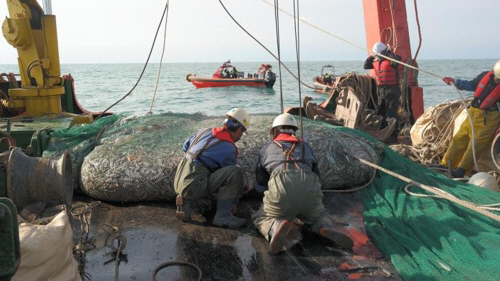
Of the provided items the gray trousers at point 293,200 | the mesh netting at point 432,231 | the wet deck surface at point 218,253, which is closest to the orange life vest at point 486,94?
the mesh netting at point 432,231

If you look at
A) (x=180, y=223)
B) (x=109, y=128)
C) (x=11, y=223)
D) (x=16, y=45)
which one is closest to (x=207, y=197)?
(x=180, y=223)

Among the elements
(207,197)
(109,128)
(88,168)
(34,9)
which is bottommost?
(207,197)

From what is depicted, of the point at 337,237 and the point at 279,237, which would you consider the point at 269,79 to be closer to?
the point at 337,237

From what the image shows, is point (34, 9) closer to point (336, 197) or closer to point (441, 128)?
point (336, 197)

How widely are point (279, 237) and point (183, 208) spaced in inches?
46.2

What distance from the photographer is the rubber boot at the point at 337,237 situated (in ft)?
12.0

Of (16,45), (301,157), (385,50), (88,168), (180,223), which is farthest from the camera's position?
(385,50)

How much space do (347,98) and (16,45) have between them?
6104 mm

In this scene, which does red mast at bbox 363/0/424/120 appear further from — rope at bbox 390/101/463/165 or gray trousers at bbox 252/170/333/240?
A: gray trousers at bbox 252/170/333/240

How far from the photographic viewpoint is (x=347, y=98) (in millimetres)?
8008

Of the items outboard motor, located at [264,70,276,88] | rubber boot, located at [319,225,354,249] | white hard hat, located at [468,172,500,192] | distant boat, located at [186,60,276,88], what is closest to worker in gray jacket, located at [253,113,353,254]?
rubber boot, located at [319,225,354,249]

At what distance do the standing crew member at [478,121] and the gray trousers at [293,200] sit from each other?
318 cm

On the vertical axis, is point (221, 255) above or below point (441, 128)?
below

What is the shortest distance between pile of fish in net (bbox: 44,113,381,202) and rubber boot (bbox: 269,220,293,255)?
1319 mm
